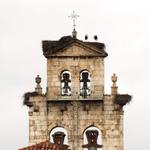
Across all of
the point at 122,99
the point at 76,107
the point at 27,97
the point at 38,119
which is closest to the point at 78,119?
the point at 76,107

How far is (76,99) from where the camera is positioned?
7356cm

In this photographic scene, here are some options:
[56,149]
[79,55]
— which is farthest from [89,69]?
[56,149]

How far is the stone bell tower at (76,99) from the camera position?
73625 millimetres

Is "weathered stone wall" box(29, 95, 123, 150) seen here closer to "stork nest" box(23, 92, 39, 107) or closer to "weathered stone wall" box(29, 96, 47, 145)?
"weathered stone wall" box(29, 96, 47, 145)

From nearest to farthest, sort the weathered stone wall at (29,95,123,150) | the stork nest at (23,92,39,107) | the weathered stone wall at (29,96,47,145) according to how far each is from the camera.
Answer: the weathered stone wall at (29,95,123,150) → the weathered stone wall at (29,96,47,145) → the stork nest at (23,92,39,107)

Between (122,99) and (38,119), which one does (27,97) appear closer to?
(38,119)

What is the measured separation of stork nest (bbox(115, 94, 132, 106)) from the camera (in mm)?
73750

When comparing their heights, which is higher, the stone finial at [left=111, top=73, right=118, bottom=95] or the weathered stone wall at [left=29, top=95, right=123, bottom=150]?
the stone finial at [left=111, top=73, right=118, bottom=95]

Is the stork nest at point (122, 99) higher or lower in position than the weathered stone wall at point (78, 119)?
higher

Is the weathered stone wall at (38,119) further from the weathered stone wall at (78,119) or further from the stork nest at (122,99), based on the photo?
the stork nest at (122,99)

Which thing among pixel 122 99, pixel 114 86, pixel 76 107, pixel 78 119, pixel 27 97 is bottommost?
pixel 78 119

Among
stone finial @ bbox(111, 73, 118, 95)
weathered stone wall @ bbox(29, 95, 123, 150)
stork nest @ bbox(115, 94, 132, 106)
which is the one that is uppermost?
stone finial @ bbox(111, 73, 118, 95)

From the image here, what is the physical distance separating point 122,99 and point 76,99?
2.09 m

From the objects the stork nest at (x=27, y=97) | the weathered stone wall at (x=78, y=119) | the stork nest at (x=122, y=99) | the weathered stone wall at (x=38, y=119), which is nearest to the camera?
the weathered stone wall at (x=78, y=119)
